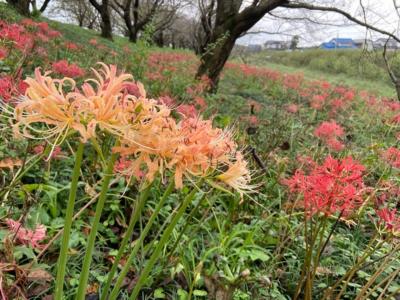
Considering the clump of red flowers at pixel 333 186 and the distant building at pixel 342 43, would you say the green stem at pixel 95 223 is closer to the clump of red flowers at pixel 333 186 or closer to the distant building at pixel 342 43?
the clump of red flowers at pixel 333 186

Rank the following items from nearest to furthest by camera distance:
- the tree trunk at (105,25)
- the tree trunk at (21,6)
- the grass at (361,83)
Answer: the tree trunk at (21,6), the grass at (361,83), the tree trunk at (105,25)

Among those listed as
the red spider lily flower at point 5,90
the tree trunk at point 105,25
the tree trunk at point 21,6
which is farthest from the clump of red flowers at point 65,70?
the tree trunk at point 105,25

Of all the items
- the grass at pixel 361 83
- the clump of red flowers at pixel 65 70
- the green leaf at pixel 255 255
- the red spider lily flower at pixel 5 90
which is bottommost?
the green leaf at pixel 255 255

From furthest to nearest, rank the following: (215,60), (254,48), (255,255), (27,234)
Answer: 1. (254,48)
2. (215,60)
3. (255,255)
4. (27,234)

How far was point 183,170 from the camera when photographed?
0.86 m

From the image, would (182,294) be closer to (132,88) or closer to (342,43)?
(132,88)

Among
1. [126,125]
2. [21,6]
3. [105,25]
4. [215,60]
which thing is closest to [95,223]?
[126,125]

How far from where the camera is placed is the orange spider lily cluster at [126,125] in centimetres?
76

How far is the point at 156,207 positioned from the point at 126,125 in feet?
0.94

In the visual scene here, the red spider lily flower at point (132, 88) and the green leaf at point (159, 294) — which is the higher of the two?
the red spider lily flower at point (132, 88)

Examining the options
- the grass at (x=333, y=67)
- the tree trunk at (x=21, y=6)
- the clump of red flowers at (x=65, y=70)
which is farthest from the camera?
the grass at (x=333, y=67)

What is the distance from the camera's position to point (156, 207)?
3.27 feet

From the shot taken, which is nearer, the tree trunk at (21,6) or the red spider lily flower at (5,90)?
the red spider lily flower at (5,90)

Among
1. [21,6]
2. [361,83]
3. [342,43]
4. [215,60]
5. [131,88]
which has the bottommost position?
[361,83]
